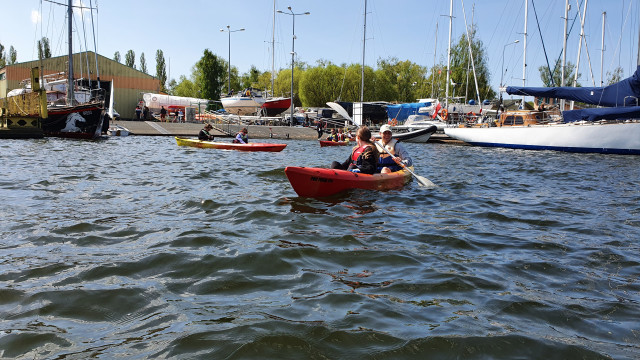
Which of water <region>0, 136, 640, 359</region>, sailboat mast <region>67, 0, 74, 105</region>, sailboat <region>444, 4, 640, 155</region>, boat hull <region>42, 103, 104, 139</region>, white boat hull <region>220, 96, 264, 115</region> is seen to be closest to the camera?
water <region>0, 136, 640, 359</region>

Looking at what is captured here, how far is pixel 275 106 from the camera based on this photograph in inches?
2095

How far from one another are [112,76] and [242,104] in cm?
1481

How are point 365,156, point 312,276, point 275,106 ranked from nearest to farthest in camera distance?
point 312,276
point 365,156
point 275,106

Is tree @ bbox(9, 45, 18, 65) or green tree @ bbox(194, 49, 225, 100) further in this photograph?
tree @ bbox(9, 45, 18, 65)

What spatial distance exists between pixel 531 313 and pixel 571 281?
1.10 m

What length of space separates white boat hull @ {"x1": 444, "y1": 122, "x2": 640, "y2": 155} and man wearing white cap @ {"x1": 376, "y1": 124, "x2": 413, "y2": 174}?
1680 centimetres

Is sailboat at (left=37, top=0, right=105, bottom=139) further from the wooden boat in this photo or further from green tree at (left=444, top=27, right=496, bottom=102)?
green tree at (left=444, top=27, right=496, bottom=102)

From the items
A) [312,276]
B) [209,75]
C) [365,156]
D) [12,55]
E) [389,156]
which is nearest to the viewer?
[312,276]

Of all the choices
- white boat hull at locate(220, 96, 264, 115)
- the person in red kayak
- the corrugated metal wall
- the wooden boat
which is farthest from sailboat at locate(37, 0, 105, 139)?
white boat hull at locate(220, 96, 264, 115)

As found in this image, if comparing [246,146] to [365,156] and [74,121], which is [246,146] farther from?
[74,121]

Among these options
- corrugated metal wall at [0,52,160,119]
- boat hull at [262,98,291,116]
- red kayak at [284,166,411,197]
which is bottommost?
red kayak at [284,166,411,197]

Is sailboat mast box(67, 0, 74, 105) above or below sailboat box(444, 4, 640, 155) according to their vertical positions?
above

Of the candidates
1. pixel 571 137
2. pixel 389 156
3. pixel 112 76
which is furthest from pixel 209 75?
pixel 389 156

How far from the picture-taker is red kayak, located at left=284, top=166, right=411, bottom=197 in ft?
26.3
